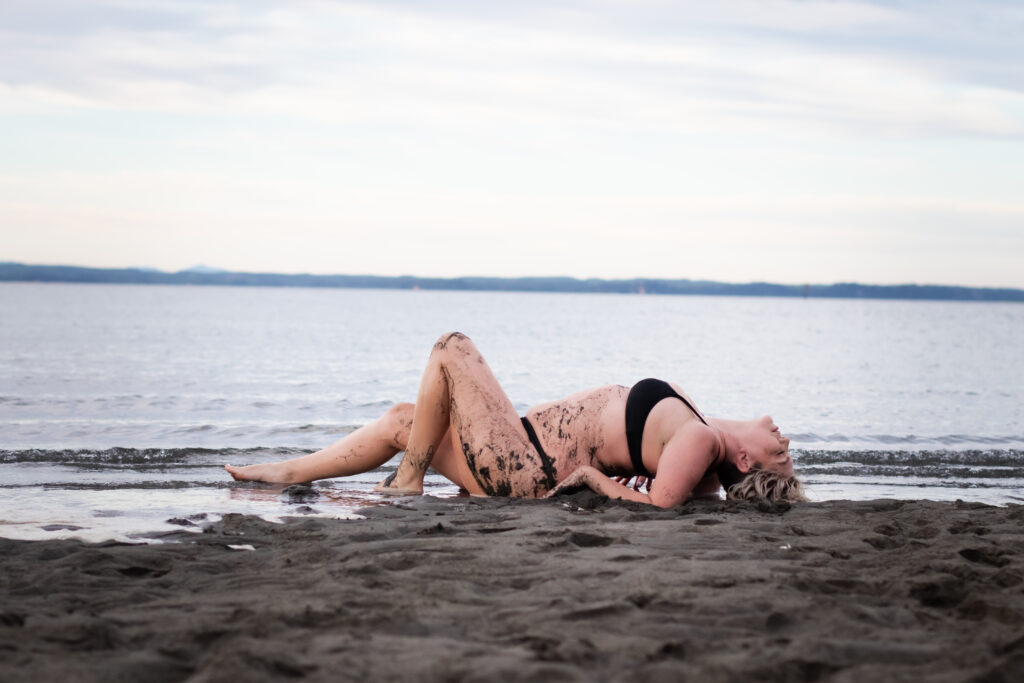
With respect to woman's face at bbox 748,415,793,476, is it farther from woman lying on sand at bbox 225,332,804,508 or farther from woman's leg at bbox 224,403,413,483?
woman's leg at bbox 224,403,413,483

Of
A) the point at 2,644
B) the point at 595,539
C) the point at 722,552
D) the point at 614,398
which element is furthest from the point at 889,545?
the point at 2,644

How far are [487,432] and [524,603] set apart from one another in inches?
95.8

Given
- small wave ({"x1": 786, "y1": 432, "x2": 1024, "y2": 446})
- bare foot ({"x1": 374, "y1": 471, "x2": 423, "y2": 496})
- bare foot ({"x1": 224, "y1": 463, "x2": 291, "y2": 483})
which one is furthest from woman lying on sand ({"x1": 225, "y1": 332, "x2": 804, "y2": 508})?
small wave ({"x1": 786, "y1": 432, "x2": 1024, "y2": 446})

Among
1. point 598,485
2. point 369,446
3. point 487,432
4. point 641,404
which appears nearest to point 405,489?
point 369,446

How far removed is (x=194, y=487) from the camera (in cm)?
673

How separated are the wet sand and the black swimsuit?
27.4 inches

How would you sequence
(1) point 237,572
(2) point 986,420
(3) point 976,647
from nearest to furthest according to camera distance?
(3) point 976,647 → (1) point 237,572 → (2) point 986,420

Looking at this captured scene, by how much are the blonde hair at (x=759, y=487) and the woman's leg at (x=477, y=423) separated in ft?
3.81

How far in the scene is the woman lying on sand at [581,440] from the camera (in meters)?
5.37

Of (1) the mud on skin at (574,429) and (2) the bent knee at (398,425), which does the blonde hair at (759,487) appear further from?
(2) the bent knee at (398,425)

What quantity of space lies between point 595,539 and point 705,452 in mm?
1162

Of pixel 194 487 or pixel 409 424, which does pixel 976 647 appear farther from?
pixel 194 487

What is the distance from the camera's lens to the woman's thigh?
5555mm

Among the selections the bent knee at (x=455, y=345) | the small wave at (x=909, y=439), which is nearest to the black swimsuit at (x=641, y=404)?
the bent knee at (x=455, y=345)
